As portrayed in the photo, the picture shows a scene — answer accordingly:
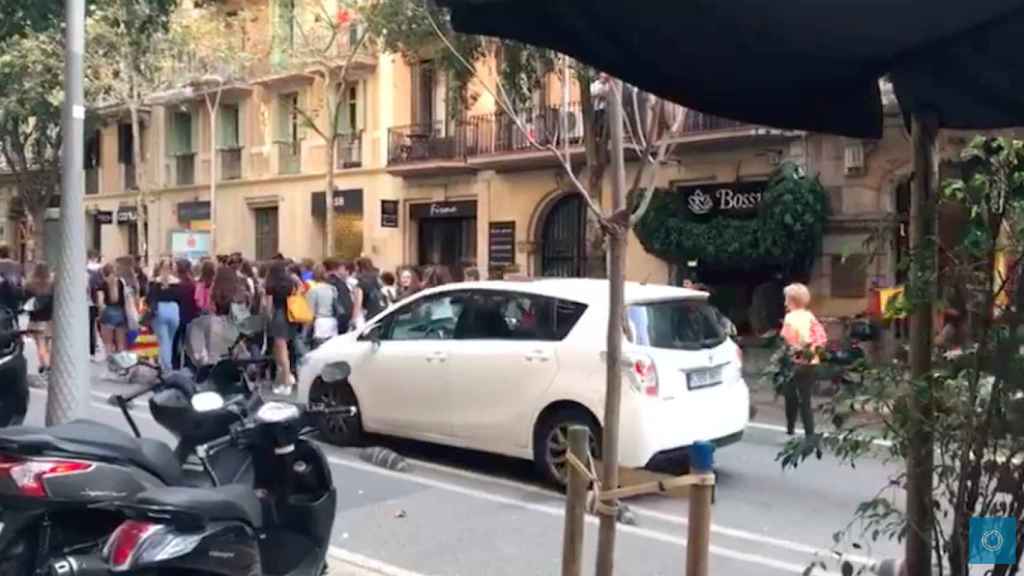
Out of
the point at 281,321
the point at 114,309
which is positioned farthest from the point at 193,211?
the point at 281,321

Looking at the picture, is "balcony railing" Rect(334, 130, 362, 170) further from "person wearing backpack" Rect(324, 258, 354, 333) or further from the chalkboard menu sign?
"person wearing backpack" Rect(324, 258, 354, 333)

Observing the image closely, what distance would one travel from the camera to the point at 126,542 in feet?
12.9

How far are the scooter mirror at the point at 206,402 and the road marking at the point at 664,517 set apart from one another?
2833 millimetres

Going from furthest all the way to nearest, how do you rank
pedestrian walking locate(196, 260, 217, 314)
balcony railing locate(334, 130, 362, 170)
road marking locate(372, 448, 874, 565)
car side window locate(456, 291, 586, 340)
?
balcony railing locate(334, 130, 362, 170), pedestrian walking locate(196, 260, 217, 314), car side window locate(456, 291, 586, 340), road marking locate(372, 448, 874, 565)

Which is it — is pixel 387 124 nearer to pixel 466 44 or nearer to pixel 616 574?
pixel 466 44

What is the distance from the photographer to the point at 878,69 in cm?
248

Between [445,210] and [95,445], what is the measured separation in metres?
22.7

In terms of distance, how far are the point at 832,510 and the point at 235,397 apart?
4813mm

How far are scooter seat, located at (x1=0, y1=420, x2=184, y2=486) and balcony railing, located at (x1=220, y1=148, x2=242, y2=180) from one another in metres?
29.1

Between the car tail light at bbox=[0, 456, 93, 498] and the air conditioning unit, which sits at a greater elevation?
the air conditioning unit

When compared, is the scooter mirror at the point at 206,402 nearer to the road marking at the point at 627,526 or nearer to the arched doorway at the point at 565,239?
the road marking at the point at 627,526

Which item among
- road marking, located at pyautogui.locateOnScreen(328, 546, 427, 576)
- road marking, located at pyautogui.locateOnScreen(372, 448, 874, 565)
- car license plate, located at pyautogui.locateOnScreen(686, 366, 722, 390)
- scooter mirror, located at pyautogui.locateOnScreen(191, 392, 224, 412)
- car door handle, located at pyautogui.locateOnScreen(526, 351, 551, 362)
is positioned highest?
scooter mirror, located at pyautogui.locateOnScreen(191, 392, 224, 412)

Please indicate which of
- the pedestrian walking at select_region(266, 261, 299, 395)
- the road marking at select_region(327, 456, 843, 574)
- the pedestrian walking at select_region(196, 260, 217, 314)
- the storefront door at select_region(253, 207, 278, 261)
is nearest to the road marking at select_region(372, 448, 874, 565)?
the road marking at select_region(327, 456, 843, 574)

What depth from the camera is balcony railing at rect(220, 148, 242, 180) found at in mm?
32719
